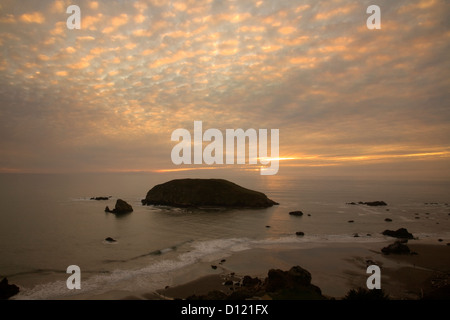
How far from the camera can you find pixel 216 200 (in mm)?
94125

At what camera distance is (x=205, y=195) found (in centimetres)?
9588

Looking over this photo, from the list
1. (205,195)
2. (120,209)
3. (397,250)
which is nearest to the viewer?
(397,250)

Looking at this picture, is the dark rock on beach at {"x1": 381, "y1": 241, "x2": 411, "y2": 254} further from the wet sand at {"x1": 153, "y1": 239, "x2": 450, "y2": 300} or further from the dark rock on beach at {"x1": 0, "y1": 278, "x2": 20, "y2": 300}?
the dark rock on beach at {"x1": 0, "y1": 278, "x2": 20, "y2": 300}

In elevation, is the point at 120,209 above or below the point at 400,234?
below

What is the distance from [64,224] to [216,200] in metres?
50.1

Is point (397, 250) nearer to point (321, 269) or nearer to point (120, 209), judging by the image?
point (321, 269)

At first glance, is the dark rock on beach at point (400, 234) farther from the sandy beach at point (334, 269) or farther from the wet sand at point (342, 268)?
the wet sand at point (342, 268)

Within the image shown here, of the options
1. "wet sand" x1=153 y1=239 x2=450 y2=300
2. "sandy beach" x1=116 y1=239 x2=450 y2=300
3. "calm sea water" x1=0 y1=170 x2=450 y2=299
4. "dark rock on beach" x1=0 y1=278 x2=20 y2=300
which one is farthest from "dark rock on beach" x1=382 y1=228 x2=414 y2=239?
"dark rock on beach" x1=0 y1=278 x2=20 y2=300

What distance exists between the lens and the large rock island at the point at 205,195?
3652 inches

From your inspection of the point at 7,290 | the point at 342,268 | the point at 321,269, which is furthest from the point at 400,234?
the point at 7,290

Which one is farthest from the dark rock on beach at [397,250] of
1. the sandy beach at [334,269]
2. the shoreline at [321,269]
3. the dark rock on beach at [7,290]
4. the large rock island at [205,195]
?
the large rock island at [205,195]

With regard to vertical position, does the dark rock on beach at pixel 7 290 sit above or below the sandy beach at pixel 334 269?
above
